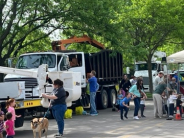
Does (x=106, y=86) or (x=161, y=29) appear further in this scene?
(x=161, y=29)

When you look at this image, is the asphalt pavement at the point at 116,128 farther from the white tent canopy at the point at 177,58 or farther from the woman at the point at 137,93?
the white tent canopy at the point at 177,58

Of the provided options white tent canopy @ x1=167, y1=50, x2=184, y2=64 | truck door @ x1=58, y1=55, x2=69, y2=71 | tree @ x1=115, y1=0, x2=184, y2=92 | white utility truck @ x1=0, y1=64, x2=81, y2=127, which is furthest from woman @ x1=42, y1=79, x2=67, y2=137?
tree @ x1=115, y1=0, x2=184, y2=92

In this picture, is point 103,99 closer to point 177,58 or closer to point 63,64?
point 63,64

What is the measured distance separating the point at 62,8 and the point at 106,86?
188 inches

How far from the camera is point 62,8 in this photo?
974 inches

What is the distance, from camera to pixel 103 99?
80.2 feet

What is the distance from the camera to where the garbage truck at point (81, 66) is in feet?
64.3

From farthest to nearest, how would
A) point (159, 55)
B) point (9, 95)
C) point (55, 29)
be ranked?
point (159, 55)
point (55, 29)
point (9, 95)

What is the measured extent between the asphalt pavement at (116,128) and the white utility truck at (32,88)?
93 cm

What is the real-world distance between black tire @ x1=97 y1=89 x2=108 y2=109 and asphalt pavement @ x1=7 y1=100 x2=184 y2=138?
5084mm

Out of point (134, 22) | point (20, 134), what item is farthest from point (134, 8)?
point (20, 134)

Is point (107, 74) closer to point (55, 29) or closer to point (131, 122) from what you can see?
point (55, 29)

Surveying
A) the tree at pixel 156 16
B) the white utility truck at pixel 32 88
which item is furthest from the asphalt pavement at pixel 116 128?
the tree at pixel 156 16

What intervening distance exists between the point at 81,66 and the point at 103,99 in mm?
2986
